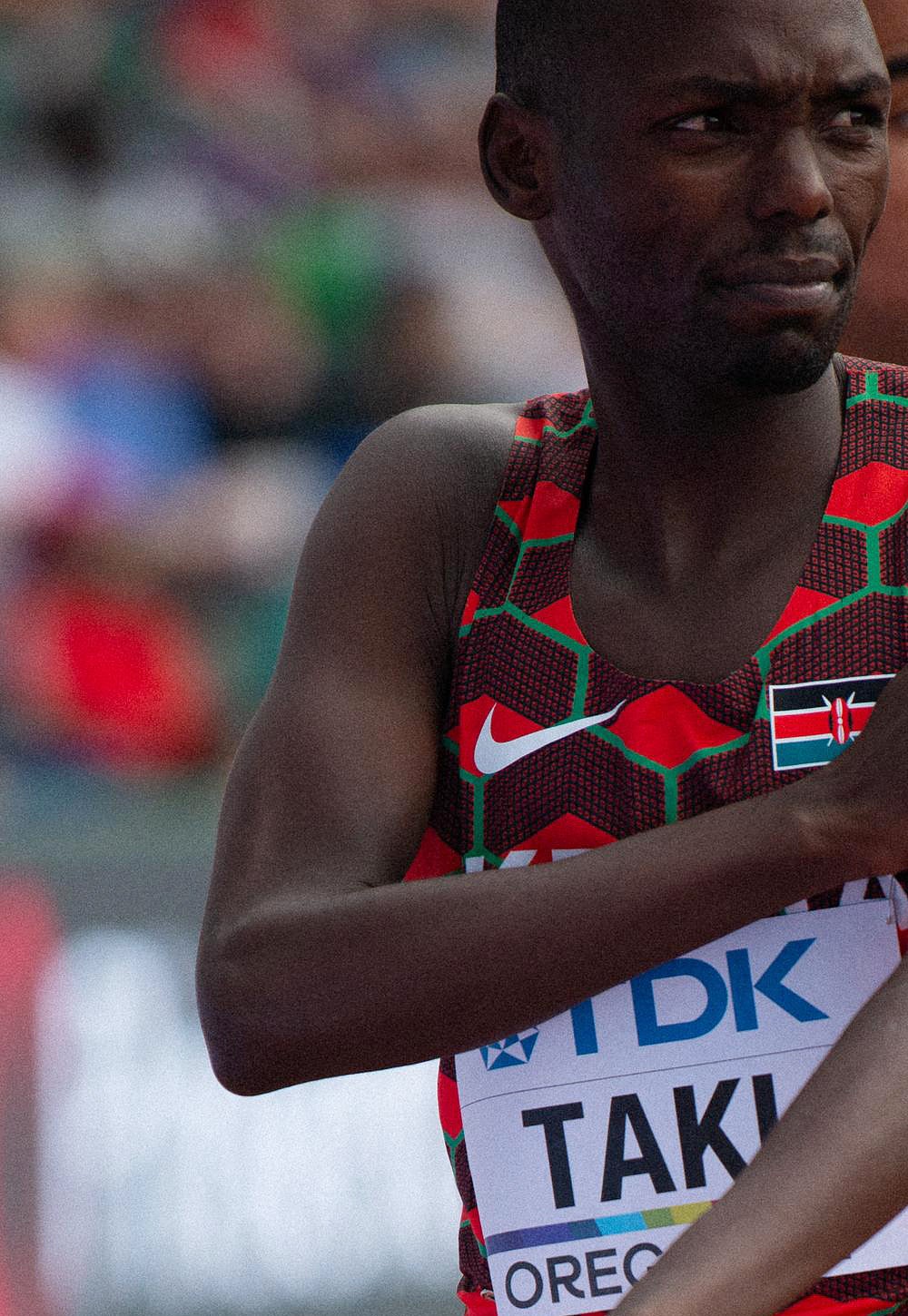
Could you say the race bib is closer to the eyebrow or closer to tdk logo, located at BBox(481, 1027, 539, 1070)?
tdk logo, located at BBox(481, 1027, 539, 1070)

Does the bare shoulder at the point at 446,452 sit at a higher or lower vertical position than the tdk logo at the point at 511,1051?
higher

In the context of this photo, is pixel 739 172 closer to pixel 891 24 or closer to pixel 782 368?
pixel 782 368

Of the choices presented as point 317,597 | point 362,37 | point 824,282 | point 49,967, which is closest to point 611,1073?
point 317,597

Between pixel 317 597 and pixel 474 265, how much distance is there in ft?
15.2

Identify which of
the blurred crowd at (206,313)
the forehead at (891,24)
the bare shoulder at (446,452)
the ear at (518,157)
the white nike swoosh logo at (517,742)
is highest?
the blurred crowd at (206,313)

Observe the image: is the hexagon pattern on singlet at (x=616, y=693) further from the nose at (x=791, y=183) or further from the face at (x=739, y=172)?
the nose at (x=791, y=183)

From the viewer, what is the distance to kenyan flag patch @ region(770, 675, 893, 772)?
1.62 m

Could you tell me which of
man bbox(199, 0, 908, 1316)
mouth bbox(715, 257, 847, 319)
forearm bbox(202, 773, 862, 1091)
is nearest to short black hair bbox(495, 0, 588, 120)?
man bbox(199, 0, 908, 1316)

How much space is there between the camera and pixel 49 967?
14.1 feet

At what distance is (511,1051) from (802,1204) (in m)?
0.38

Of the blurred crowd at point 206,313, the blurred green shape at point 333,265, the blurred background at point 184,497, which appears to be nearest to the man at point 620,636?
the blurred background at point 184,497

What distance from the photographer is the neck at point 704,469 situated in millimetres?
1725

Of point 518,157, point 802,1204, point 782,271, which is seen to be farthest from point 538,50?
point 802,1204

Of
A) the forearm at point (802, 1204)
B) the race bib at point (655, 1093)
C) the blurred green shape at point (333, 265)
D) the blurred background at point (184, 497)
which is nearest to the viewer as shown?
the forearm at point (802, 1204)
